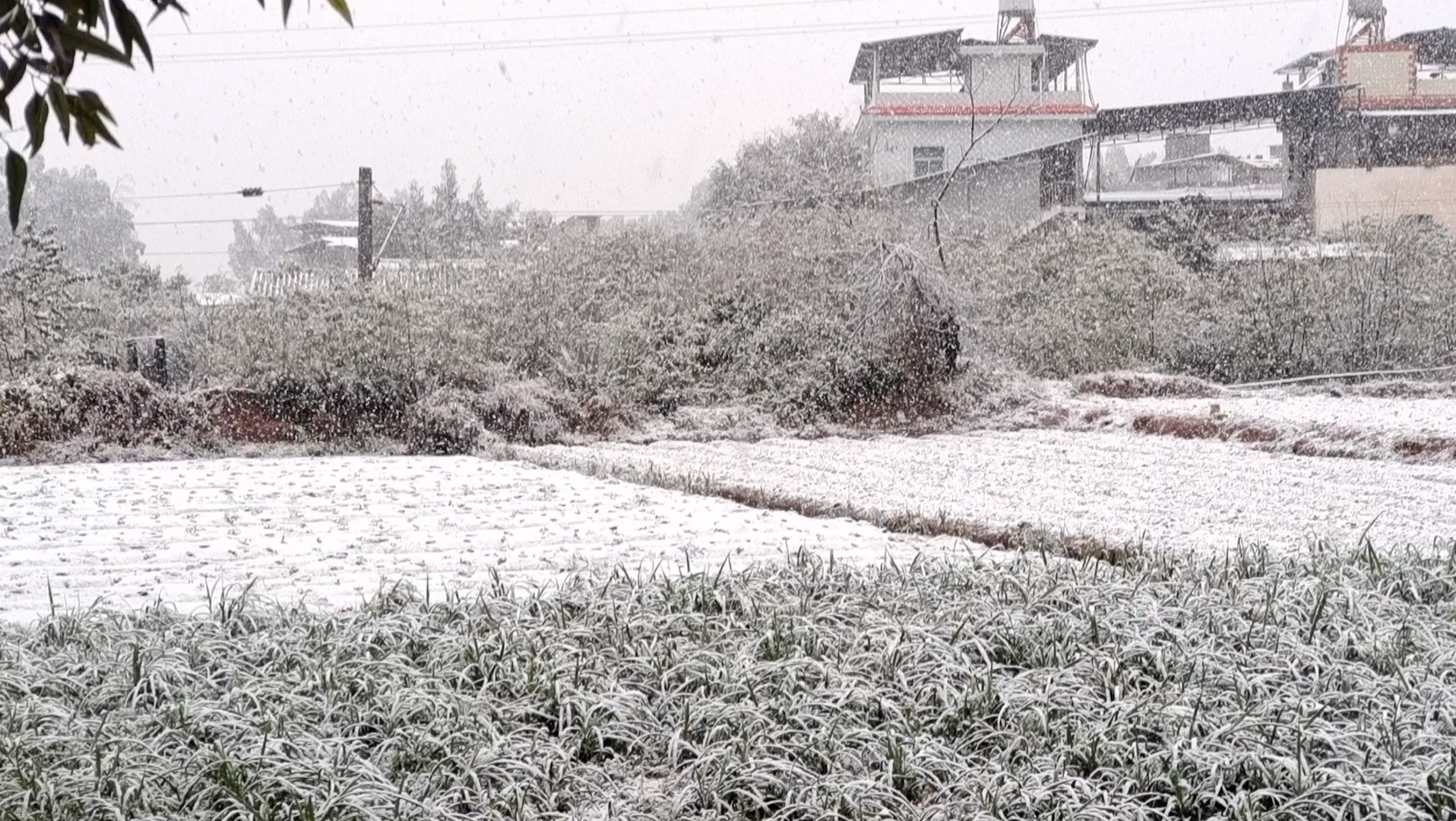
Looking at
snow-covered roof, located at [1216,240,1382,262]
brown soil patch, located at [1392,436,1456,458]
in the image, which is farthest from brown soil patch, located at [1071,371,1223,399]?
brown soil patch, located at [1392,436,1456,458]

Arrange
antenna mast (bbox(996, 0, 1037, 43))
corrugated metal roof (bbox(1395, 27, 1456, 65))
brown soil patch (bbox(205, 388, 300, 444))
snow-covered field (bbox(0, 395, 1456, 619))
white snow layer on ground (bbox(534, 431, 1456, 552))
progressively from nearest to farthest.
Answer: snow-covered field (bbox(0, 395, 1456, 619))
white snow layer on ground (bbox(534, 431, 1456, 552))
brown soil patch (bbox(205, 388, 300, 444))
antenna mast (bbox(996, 0, 1037, 43))
corrugated metal roof (bbox(1395, 27, 1456, 65))

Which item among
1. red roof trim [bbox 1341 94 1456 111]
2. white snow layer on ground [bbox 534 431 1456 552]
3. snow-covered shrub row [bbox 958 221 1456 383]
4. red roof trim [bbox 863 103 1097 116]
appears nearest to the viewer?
white snow layer on ground [bbox 534 431 1456 552]

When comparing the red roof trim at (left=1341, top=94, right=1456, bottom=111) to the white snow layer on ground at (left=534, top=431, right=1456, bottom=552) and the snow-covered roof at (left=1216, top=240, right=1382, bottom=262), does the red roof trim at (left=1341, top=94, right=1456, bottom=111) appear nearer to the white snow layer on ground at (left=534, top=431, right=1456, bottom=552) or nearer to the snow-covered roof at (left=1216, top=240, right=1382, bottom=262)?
the snow-covered roof at (left=1216, top=240, right=1382, bottom=262)

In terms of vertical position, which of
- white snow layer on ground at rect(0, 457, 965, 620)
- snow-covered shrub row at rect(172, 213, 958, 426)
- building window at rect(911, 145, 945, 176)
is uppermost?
building window at rect(911, 145, 945, 176)

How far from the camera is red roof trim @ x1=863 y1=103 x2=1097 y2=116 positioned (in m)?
24.8

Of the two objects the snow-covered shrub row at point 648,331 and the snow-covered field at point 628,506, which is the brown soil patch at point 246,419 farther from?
the snow-covered field at point 628,506

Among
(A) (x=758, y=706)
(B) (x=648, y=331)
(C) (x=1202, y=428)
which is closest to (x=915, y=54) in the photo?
(B) (x=648, y=331)

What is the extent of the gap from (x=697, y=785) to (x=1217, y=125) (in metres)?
20.5

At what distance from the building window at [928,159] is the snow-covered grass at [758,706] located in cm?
2242

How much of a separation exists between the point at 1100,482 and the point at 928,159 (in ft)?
63.2

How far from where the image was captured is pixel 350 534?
5984mm

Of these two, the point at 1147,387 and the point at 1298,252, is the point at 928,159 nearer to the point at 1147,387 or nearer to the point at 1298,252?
the point at 1298,252

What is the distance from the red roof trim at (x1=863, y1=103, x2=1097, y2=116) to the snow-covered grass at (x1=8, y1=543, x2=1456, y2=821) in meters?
22.0

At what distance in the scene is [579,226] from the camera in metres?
13.8
